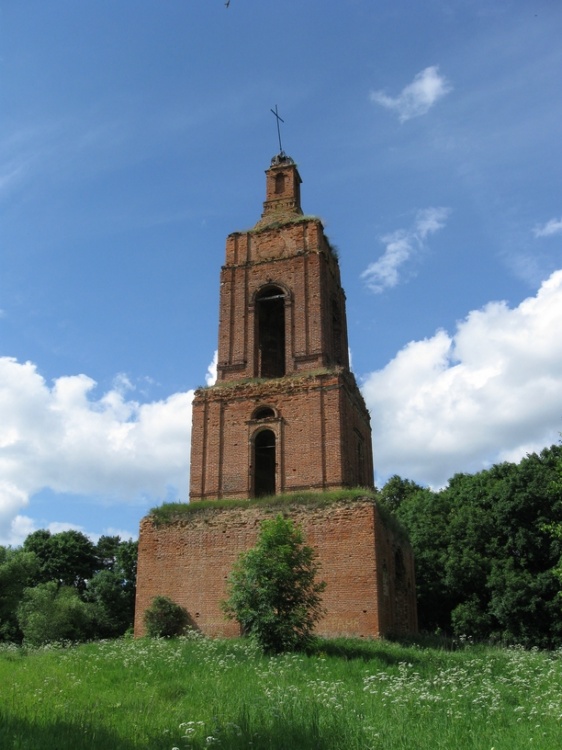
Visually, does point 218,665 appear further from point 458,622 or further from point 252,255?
point 458,622

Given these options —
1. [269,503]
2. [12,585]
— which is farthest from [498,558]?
[12,585]

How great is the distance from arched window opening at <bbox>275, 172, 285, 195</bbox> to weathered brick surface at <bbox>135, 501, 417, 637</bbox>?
12012 millimetres

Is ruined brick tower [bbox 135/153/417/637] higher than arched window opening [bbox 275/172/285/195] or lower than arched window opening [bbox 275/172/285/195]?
lower

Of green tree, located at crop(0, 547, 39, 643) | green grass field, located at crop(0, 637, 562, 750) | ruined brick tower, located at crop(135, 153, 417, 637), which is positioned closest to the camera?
green grass field, located at crop(0, 637, 562, 750)

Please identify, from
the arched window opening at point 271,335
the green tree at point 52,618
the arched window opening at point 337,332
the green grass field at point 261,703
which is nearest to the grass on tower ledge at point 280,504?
the green grass field at point 261,703

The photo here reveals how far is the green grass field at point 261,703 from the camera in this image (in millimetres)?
6648

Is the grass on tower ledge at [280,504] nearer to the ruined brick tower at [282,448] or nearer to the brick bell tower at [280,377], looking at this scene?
the ruined brick tower at [282,448]

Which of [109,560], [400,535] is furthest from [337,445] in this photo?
[109,560]

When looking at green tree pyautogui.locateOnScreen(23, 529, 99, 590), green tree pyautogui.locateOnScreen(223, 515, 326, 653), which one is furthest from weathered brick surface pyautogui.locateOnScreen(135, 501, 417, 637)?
green tree pyautogui.locateOnScreen(23, 529, 99, 590)

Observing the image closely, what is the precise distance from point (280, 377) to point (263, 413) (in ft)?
4.71

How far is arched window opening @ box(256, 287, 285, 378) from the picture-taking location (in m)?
23.0

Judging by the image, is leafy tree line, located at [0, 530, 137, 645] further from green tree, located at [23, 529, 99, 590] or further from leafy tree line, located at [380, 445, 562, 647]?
leafy tree line, located at [380, 445, 562, 647]

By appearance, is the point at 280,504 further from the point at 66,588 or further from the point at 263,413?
the point at 66,588

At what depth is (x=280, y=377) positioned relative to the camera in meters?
21.0
